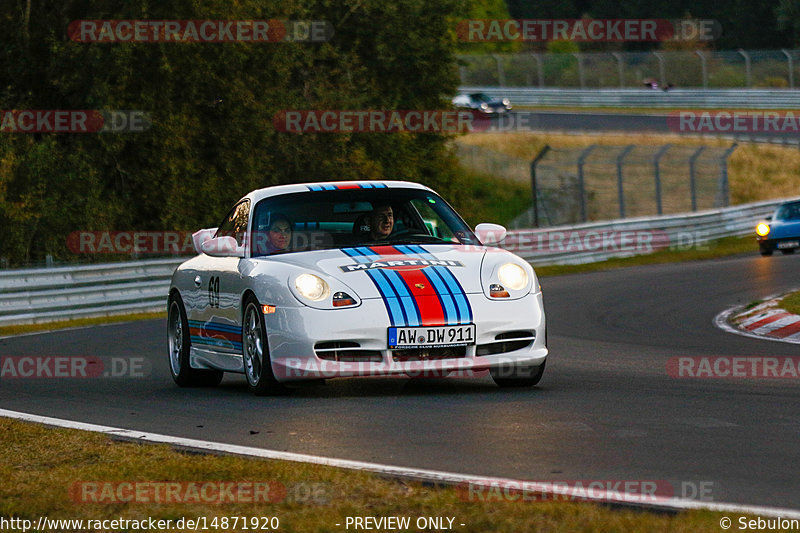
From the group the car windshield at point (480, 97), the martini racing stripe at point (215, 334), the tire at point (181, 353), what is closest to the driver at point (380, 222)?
the martini racing stripe at point (215, 334)

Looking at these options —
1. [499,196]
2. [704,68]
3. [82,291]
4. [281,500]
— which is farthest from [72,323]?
[704,68]

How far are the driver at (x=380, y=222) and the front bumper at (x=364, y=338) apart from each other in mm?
1249

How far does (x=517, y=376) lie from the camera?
9398 millimetres

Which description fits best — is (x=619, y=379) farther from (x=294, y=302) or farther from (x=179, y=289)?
(x=179, y=289)

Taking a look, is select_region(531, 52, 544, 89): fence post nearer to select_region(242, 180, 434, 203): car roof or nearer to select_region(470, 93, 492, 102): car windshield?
select_region(470, 93, 492, 102): car windshield

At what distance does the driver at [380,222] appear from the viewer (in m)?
9.99

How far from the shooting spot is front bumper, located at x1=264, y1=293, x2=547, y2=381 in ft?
28.8

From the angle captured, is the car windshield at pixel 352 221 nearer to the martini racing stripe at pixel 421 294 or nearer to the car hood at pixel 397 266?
the car hood at pixel 397 266

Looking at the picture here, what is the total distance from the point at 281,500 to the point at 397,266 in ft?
12.3

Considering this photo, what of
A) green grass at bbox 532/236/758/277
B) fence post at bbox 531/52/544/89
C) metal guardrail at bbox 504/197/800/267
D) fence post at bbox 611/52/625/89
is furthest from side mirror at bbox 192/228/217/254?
fence post at bbox 531/52/544/89

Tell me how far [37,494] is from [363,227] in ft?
14.9

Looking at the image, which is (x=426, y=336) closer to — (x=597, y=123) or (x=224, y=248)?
(x=224, y=248)

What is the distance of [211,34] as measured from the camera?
27.1 metres

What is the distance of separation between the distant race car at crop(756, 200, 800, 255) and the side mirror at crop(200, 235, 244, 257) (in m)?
19.9
